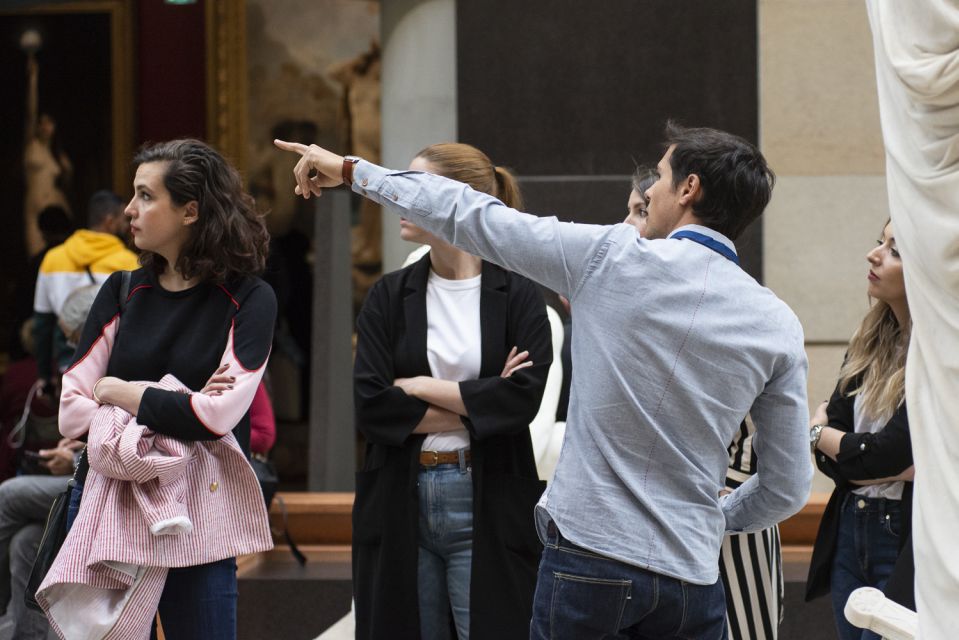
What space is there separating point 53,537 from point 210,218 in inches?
37.2

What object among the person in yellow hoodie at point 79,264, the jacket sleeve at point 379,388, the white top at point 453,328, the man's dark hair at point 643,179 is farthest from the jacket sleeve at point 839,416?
the person in yellow hoodie at point 79,264

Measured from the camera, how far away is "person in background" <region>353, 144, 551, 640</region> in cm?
363

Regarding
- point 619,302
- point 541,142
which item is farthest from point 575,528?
point 541,142

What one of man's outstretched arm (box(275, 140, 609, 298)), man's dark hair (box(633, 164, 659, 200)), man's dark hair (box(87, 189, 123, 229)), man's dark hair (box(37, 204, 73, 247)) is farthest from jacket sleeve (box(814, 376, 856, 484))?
man's dark hair (box(37, 204, 73, 247))

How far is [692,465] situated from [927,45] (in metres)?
0.94

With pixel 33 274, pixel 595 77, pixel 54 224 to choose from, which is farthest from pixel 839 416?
pixel 54 224

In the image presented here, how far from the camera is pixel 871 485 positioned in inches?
149

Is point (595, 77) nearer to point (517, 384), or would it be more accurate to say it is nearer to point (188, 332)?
point (517, 384)

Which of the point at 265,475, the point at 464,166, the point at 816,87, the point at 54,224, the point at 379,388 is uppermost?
the point at 816,87

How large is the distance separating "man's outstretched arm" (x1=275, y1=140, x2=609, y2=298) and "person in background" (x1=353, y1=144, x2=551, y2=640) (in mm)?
865

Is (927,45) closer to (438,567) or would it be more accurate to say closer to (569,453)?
(569,453)

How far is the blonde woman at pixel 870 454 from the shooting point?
3680 millimetres

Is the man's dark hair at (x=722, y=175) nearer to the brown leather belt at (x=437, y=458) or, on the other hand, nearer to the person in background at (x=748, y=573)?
the person in background at (x=748, y=573)

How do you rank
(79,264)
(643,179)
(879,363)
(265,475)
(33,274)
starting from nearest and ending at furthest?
(879,363)
(643,179)
(265,475)
(79,264)
(33,274)
